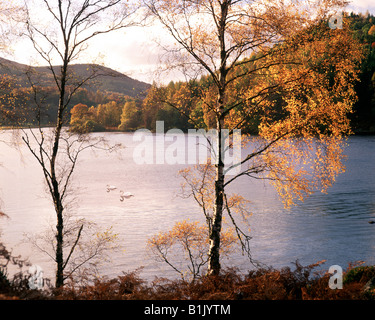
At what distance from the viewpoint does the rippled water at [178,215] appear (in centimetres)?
2908

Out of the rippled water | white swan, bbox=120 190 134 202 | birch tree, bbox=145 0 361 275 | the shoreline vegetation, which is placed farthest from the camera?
white swan, bbox=120 190 134 202

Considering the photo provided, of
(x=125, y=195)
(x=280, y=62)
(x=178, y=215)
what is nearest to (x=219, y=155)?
(x=280, y=62)

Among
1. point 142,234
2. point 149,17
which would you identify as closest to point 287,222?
point 142,234

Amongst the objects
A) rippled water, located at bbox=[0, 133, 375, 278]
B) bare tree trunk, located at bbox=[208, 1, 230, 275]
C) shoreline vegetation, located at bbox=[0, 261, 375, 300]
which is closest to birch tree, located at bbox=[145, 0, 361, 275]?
bare tree trunk, located at bbox=[208, 1, 230, 275]

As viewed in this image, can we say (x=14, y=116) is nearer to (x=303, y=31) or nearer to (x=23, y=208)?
(x=303, y=31)

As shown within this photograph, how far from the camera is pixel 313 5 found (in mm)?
11328

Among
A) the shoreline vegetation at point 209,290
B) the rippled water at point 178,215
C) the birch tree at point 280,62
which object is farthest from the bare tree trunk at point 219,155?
the rippled water at point 178,215

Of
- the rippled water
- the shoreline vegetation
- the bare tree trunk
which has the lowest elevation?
the rippled water

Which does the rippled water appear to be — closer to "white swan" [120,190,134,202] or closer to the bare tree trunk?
"white swan" [120,190,134,202]

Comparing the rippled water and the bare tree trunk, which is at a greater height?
the bare tree trunk

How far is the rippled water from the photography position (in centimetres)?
2908

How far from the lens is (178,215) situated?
38625 mm

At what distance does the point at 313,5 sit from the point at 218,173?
5519 millimetres

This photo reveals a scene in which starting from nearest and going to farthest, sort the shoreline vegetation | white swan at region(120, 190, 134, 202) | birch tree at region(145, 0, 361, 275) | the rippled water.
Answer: the shoreline vegetation < birch tree at region(145, 0, 361, 275) < the rippled water < white swan at region(120, 190, 134, 202)
